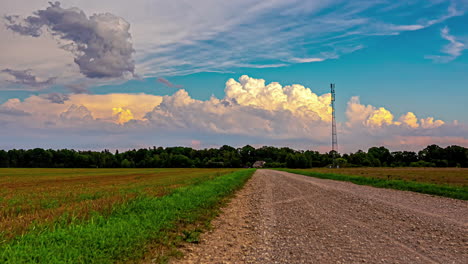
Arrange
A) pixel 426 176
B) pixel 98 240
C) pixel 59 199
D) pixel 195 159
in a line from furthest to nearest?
pixel 195 159 → pixel 426 176 → pixel 59 199 → pixel 98 240

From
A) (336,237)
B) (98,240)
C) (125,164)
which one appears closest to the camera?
(98,240)

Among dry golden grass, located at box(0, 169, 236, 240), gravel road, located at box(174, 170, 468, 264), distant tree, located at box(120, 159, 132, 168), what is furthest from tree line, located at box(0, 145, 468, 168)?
gravel road, located at box(174, 170, 468, 264)

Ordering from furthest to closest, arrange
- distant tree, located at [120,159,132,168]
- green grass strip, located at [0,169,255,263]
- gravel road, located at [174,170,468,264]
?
1. distant tree, located at [120,159,132,168]
2. gravel road, located at [174,170,468,264]
3. green grass strip, located at [0,169,255,263]

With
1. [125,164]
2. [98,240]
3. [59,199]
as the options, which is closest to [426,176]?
[59,199]

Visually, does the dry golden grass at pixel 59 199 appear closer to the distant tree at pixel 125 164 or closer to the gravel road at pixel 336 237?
the gravel road at pixel 336 237

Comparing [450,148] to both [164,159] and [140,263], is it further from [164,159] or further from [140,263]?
[140,263]

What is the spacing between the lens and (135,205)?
12.8 meters

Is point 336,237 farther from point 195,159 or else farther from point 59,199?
point 195,159

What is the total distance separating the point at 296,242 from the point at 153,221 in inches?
177

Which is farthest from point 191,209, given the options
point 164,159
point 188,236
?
point 164,159

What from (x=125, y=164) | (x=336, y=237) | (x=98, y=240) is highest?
(x=98, y=240)

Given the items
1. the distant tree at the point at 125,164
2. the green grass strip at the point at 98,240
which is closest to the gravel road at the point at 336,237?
the green grass strip at the point at 98,240

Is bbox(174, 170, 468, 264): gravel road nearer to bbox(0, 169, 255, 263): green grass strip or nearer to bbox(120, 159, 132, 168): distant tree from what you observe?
bbox(0, 169, 255, 263): green grass strip

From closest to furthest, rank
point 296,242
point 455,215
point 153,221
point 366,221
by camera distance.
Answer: point 296,242, point 153,221, point 366,221, point 455,215
